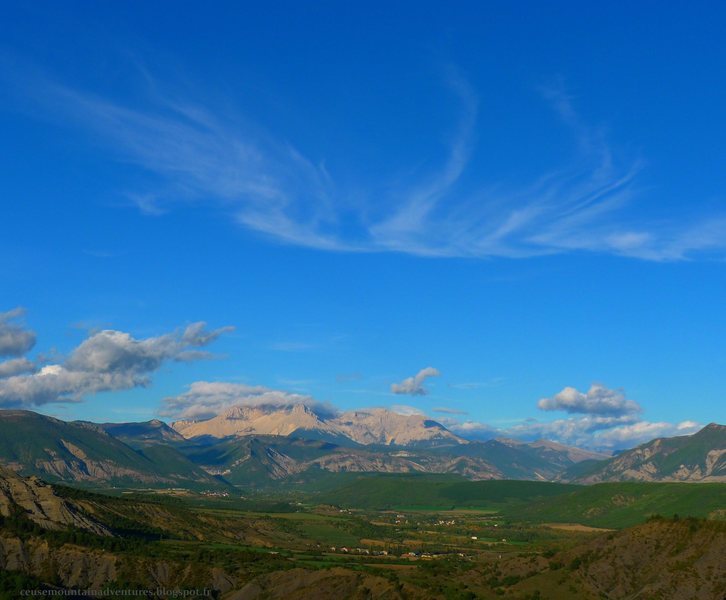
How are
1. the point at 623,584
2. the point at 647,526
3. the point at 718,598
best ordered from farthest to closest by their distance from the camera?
1. the point at 647,526
2. the point at 623,584
3. the point at 718,598

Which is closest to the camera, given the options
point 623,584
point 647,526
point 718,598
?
point 718,598

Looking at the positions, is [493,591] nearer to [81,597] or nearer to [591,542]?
[591,542]

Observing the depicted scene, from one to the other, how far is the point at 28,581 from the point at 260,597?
57786mm

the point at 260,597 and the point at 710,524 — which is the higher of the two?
the point at 710,524

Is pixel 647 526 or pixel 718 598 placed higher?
pixel 647 526

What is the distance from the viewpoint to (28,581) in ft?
643

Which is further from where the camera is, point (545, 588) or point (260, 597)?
point (260, 597)

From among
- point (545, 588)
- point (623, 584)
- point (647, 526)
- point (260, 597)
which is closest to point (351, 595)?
point (260, 597)

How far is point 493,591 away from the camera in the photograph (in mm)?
183250

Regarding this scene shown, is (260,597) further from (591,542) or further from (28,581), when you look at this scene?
(591,542)

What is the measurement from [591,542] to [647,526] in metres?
14.4

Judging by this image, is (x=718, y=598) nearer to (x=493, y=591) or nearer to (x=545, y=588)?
(x=545, y=588)

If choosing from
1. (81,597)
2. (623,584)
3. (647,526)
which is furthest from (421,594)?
(81,597)

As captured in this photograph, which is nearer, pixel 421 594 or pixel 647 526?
pixel 421 594
